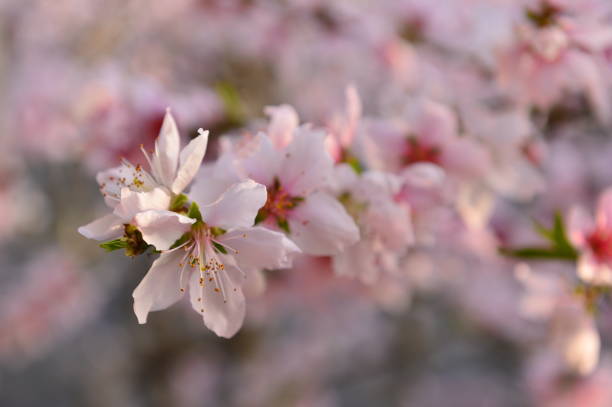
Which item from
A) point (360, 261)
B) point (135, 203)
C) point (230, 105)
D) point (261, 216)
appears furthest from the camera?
point (230, 105)

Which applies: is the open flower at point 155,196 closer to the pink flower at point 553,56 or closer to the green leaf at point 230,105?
the green leaf at point 230,105

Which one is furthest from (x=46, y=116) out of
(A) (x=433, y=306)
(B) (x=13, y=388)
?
(B) (x=13, y=388)

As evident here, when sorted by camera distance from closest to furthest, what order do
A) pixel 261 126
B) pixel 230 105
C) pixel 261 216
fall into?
pixel 261 216 → pixel 261 126 → pixel 230 105

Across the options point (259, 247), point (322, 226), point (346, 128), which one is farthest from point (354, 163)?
point (259, 247)

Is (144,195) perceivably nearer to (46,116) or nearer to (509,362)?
(46,116)

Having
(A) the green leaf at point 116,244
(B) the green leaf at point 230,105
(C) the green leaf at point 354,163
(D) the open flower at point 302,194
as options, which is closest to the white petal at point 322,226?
(D) the open flower at point 302,194

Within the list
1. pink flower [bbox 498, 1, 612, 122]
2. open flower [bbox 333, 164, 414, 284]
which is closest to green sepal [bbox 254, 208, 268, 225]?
open flower [bbox 333, 164, 414, 284]

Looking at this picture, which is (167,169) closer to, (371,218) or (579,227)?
(371,218)
